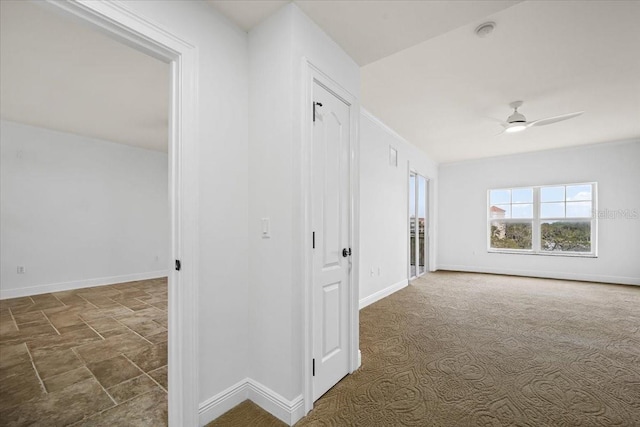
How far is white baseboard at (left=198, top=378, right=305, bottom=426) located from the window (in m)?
6.71

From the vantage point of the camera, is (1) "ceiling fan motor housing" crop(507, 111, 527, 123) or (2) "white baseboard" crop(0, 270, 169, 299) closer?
(1) "ceiling fan motor housing" crop(507, 111, 527, 123)

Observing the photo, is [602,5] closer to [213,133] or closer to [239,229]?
[213,133]

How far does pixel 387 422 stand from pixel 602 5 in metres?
3.26

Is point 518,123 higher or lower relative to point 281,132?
higher

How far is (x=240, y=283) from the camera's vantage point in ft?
6.32

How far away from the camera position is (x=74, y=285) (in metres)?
5.01

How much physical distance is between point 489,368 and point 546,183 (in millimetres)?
5687

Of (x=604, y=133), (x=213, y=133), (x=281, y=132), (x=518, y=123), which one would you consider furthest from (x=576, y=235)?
(x=213, y=133)

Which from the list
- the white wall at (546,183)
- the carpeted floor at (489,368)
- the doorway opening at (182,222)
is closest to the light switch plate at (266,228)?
the doorway opening at (182,222)

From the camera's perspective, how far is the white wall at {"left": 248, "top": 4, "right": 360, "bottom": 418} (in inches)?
69.0

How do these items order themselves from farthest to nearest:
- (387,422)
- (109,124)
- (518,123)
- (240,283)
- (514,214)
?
(514,214)
(109,124)
(518,123)
(240,283)
(387,422)

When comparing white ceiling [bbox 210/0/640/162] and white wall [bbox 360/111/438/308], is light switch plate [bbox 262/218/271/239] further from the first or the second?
white wall [bbox 360/111/438/308]

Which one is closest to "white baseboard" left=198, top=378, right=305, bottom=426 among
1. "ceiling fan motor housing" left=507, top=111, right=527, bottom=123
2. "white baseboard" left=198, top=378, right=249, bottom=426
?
"white baseboard" left=198, top=378, right=249, bottom=426

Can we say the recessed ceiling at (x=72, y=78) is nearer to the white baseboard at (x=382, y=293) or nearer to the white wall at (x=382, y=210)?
the white wall at (x=382, y=210)
